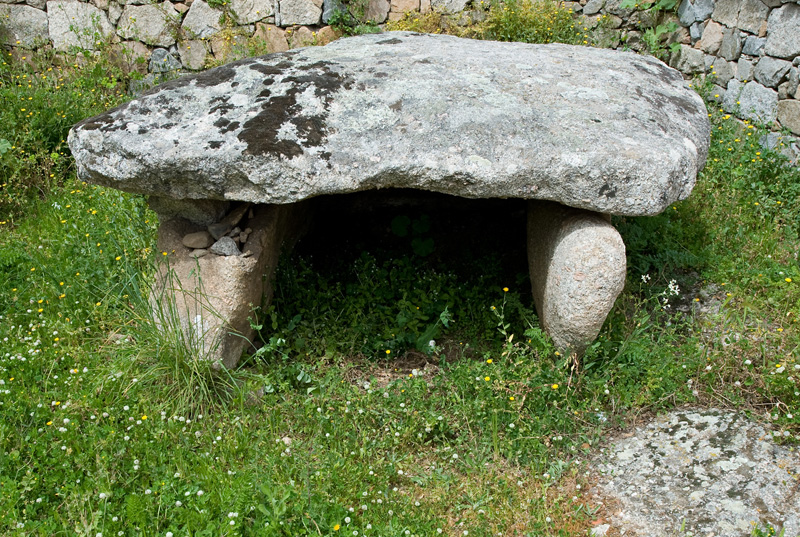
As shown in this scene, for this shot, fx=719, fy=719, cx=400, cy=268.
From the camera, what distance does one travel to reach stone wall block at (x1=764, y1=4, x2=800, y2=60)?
16.7 feet

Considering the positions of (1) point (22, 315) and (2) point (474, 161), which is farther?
(1) point (22, 315)

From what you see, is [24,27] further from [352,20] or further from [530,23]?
[530,23]

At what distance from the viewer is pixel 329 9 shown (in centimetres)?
714

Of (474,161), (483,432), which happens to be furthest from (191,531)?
(474,161)

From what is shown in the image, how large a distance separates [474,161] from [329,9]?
4.65 metres

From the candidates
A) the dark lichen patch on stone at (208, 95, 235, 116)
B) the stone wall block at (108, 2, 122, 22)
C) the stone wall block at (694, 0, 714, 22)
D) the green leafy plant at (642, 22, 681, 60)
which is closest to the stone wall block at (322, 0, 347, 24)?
the stone wall block at (108, 2, 122, 22)

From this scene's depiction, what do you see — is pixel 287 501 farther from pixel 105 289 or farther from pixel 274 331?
pixel 105 289

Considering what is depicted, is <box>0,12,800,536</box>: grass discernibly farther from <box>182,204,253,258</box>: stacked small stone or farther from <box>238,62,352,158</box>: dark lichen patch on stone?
<box>238,62,352,158</box>: dark lichen patch on stone

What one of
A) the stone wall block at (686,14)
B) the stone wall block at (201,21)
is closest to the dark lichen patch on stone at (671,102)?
the stone wall block at (686,14)

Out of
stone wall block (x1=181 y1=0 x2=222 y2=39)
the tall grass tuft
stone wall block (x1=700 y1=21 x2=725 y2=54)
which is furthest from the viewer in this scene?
stone wall block (x1=181 y1=0 x2=222 y2=39)

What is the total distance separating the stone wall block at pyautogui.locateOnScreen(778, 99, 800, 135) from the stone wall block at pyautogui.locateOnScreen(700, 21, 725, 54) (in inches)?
39.2

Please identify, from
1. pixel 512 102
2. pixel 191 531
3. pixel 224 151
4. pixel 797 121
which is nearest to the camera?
pixel 191 531

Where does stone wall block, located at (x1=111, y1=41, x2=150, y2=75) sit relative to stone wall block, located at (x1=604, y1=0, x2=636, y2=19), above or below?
below

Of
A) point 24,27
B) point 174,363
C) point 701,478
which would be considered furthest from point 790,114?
point 24,27
